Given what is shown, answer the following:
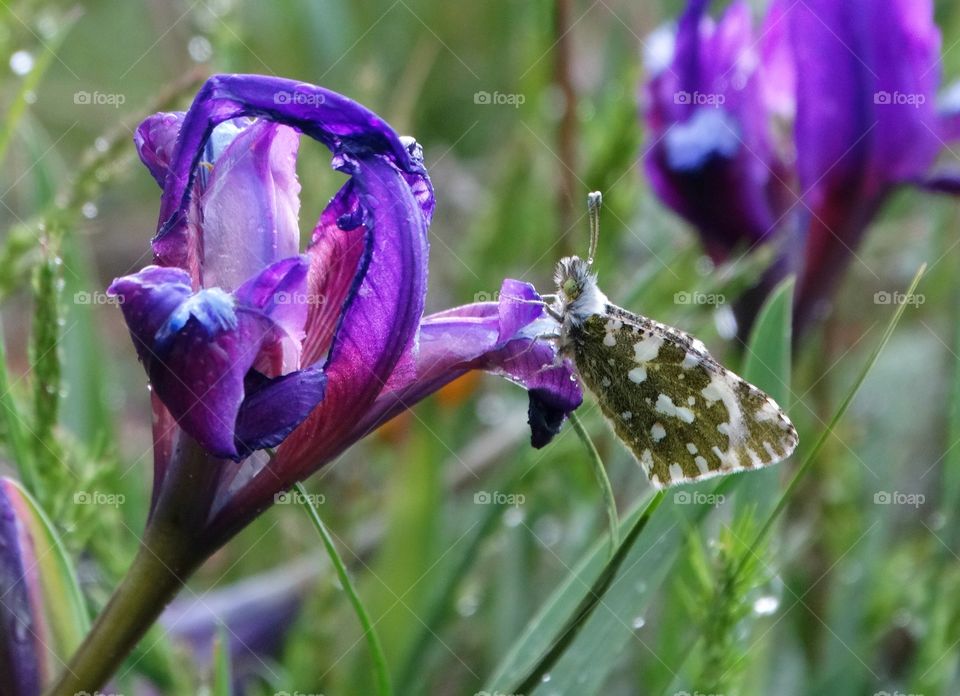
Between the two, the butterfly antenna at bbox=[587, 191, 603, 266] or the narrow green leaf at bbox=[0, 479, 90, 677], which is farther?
the butterfly antenna at bbox=[587, 191, 603, 266]

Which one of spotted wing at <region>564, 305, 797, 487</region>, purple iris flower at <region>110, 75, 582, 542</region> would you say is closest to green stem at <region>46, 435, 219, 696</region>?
purple iris flower at <region>110, 75, 582, 542</region>

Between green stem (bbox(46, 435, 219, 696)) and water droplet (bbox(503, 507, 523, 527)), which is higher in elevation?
green stem (bbox(46, 435, 219, 696))

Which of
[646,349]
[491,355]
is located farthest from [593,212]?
[491,355]

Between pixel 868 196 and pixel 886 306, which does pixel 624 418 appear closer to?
pixel 868 196

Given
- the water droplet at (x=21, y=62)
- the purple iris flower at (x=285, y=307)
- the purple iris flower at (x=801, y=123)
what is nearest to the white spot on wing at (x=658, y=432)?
the purple iris flower at (x=285, y=307)

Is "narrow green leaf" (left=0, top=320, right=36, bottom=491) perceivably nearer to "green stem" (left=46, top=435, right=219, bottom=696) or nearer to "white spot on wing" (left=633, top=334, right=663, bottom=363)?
"green stem" (left=46, top=435, right=219, bottom=696)

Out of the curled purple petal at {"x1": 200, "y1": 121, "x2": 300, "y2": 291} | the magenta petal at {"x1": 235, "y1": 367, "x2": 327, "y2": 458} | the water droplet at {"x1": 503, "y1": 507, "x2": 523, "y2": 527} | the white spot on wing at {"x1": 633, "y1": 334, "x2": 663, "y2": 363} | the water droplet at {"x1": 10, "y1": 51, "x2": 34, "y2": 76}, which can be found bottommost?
the water droplet at {"x1": 503, "y1": 507, "x2": 523, "y2": 527}

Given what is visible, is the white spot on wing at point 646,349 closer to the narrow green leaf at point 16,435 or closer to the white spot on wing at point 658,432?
the white spot on wing at point 658,432
